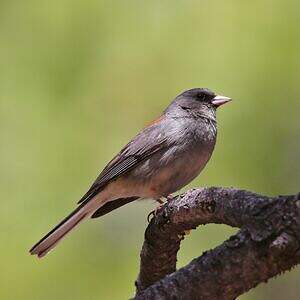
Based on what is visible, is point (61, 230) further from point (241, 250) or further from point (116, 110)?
point (241, 250)

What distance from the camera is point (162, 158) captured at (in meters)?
4.17

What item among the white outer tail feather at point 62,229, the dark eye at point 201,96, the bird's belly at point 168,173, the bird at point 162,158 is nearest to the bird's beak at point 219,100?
the bird at point 162,158

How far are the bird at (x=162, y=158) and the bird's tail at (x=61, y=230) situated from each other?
0.01 metres

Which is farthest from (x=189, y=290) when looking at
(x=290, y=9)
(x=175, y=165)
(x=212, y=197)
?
(x=290, y=9)

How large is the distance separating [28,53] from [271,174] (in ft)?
4.93

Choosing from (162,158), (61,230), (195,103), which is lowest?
(61,230)

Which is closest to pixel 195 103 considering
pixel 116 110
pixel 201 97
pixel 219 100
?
pixel 201 97

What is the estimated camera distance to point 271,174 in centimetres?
378

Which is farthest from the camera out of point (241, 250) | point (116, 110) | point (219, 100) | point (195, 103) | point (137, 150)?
point (195, 103)

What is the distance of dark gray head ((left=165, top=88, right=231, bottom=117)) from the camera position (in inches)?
167

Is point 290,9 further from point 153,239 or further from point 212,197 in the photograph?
point 212,197

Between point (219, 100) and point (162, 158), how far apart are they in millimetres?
454

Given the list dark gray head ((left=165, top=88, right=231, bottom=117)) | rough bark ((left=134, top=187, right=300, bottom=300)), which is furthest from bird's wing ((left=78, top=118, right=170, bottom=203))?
rough bark ((left=134, top=187, right=300, bottom=300))

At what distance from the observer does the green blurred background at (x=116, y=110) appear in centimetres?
372
